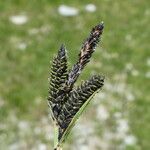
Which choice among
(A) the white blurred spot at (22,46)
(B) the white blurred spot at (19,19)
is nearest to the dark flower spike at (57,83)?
(A) the white blurred spot at (22,46)

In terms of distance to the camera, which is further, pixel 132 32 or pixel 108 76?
pixel 132 32

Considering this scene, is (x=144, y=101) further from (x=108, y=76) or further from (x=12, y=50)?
(x=12, y=50)

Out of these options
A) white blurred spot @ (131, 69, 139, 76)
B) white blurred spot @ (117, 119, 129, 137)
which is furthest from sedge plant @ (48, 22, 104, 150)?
white blurred spot @ (131, 69, 139, 76)

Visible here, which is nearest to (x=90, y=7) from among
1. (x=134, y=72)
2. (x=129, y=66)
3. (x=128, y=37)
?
(x=128, y=37)

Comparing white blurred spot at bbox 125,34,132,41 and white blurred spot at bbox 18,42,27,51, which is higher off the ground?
white blurred spot at bbox 18,42,27,51

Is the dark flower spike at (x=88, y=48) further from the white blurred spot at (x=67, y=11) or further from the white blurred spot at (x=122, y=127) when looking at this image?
the white blurred spot at (x=67, y=11)

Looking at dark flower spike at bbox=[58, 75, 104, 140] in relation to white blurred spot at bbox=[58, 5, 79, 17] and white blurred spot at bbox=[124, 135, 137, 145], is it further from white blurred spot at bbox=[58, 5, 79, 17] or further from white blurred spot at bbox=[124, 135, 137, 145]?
white blurred spot at bbox=[58, 5, 79, 17]

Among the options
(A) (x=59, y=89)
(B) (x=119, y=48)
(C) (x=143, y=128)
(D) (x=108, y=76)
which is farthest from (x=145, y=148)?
(A) (x=59, y=89)
